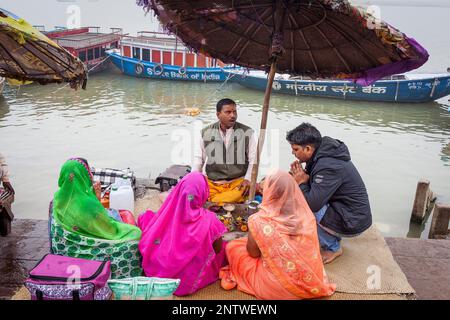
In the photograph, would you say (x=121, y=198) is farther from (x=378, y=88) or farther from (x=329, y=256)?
(x=378, y=88)

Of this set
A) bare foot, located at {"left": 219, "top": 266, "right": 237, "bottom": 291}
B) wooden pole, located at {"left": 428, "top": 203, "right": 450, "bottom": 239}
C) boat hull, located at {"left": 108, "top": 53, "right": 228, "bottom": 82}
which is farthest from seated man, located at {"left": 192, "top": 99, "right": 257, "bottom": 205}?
boat hull, located at {"left": 108, "top": 53, "right": 228, "bottom": 82}

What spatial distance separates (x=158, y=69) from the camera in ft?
65.3

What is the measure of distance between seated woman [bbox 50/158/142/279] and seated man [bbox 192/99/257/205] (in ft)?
5.10

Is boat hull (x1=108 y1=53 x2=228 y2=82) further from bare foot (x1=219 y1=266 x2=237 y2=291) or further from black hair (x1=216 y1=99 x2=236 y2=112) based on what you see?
bare foot (x1=219 y1=266 x2=237 y2=291)

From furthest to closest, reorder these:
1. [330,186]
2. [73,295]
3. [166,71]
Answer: [166,71], [330,186], [73,295]

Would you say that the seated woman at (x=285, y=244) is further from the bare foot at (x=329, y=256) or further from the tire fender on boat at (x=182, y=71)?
the tire fender on boat at (x=182, y=71)

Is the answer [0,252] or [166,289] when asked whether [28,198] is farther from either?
[166,289]

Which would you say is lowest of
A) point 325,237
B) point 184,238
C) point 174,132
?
point 174,132

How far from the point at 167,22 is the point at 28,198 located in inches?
216

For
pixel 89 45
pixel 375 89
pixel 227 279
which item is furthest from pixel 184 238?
pixel 89 45

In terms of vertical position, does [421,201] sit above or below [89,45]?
below

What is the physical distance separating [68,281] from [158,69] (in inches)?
723

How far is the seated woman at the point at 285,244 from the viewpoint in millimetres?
2709

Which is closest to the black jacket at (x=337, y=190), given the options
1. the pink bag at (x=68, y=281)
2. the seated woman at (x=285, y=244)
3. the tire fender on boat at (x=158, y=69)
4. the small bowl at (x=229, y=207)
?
the seated woman at (x=285, y=244)
